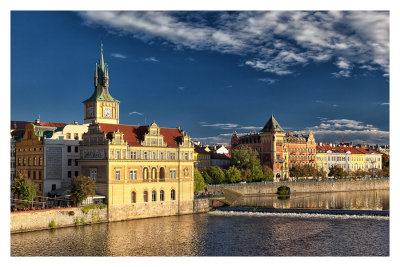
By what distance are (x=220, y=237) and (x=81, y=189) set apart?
54.5 ft

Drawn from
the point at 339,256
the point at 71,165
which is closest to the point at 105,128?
the point at 71,165

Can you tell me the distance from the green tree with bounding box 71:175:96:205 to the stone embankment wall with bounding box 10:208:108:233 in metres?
1.44

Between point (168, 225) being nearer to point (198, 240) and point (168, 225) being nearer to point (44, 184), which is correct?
point (198, 240)

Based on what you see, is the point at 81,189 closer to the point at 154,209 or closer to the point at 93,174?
the point at 93,174

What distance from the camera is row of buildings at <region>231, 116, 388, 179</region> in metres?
116

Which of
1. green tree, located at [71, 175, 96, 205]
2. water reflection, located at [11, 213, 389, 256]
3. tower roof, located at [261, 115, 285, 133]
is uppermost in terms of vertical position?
tower roof, located at [261, 115, 285, 133]

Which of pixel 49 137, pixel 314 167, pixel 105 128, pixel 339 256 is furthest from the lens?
pixel 314 167

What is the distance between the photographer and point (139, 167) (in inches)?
2312

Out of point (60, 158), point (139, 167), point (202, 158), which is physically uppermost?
point (202, 158)

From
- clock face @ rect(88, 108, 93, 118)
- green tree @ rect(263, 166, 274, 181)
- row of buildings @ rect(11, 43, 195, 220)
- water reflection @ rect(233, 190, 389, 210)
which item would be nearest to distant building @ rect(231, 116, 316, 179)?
green tree @ rect(263, 166, 274, 181)

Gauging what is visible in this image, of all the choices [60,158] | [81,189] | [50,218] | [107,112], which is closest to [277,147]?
[107,112]

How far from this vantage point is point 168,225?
174ft

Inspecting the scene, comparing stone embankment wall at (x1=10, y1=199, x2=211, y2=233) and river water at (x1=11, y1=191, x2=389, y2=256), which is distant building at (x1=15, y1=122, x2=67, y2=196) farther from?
river water at (x1=11, y1=191, x2=389, y2=256)

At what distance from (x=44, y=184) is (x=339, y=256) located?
124 feet
